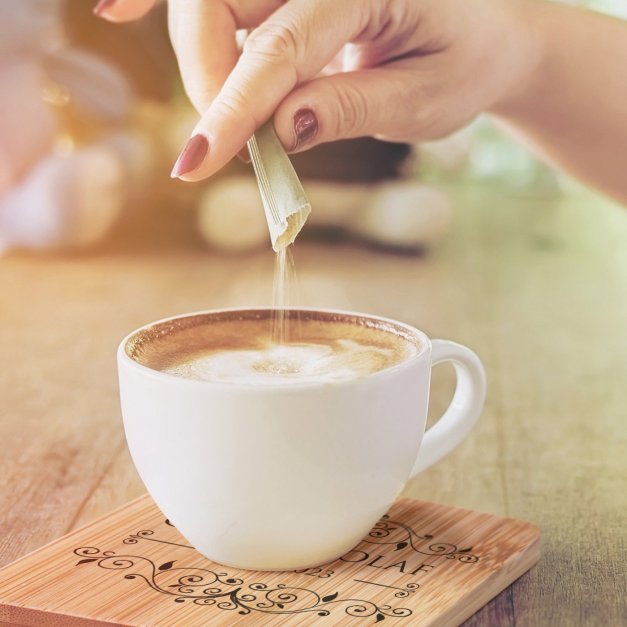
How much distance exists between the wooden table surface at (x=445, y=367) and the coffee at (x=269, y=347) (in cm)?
15

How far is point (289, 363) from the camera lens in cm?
62

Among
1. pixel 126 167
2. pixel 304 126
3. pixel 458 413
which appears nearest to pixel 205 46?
pixel 304 126

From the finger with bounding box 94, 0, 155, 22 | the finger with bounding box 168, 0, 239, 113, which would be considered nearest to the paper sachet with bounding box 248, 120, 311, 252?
the finger with bounding box 168, 0, 239, 113

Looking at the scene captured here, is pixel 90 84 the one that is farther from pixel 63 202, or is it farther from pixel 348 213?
pixel 348 213

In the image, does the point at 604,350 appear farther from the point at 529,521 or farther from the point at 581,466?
the point at 529,521

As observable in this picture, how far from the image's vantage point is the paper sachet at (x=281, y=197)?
62cm

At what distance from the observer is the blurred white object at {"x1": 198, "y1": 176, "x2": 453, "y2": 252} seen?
75.2 inches

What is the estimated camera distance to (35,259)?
1.76 meters

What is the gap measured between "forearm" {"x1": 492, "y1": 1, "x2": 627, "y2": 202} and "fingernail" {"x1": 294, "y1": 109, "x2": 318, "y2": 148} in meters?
0.32

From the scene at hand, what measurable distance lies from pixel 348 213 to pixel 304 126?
1.26 meters

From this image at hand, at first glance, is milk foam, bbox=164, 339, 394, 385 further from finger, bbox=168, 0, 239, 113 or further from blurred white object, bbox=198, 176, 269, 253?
blurred white object, bbox=198, 176, 269, 253

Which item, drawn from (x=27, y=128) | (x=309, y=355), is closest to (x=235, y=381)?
(x=309, y=355)

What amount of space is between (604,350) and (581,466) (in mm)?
420

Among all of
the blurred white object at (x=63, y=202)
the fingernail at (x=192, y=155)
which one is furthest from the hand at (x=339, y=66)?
the blurred white object at (x=63, y=202)
